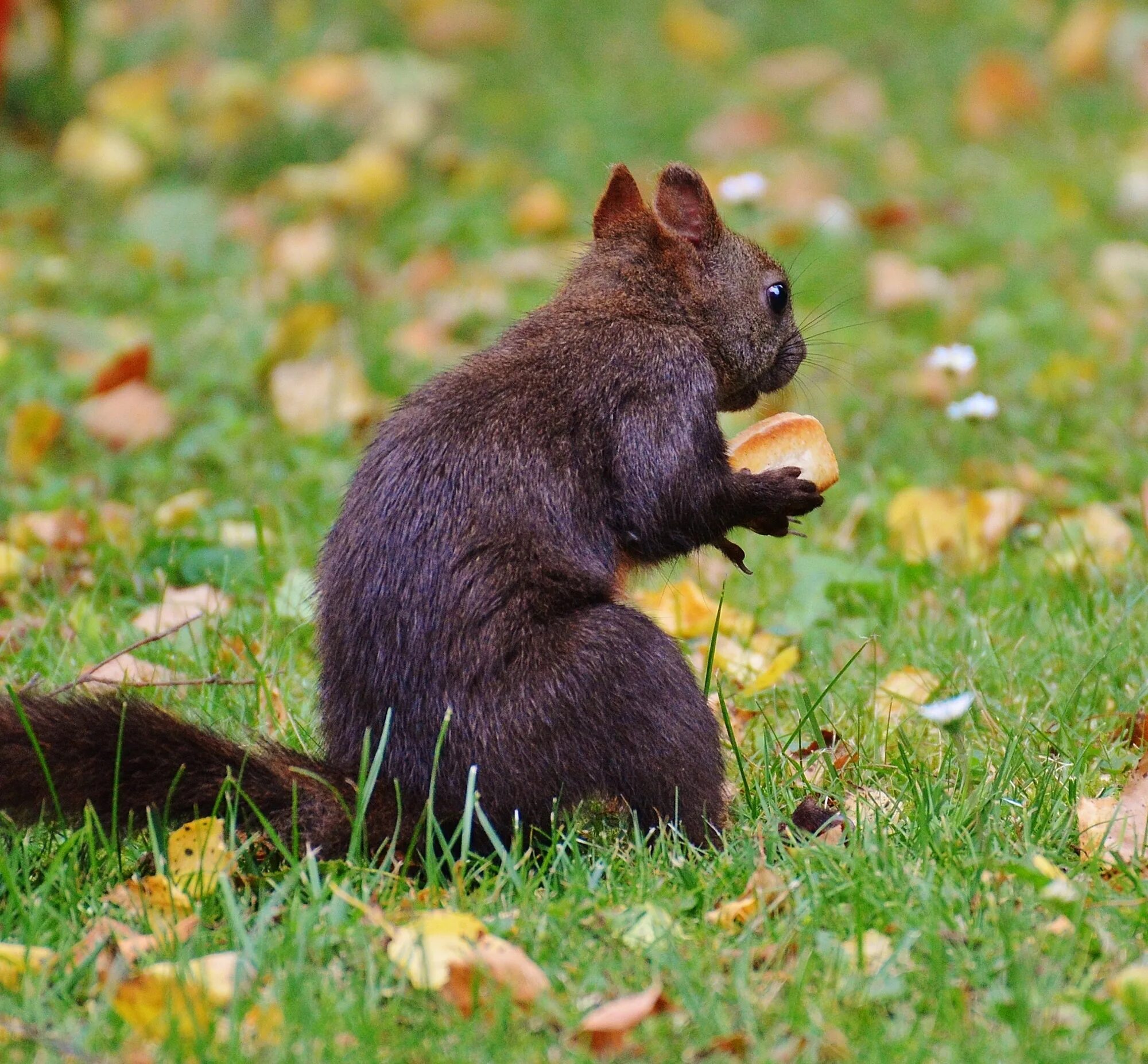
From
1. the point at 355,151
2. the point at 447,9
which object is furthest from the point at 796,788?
the point at 447,9

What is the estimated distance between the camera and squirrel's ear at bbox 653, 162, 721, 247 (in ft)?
9.98

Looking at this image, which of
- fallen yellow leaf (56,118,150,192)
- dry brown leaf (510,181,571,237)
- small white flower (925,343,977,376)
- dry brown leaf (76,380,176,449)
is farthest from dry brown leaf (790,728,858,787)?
fallen yellow leaf (56,118,150,192)

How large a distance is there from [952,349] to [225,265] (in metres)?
2.75

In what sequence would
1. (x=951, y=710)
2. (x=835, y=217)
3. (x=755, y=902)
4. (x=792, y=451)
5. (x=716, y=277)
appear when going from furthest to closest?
(x=835, y=217), (x=716, y=277), (x=792, y=451), (x=951, y=710), (x=755, y=902)

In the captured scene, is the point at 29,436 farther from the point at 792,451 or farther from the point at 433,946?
the point at 433,946

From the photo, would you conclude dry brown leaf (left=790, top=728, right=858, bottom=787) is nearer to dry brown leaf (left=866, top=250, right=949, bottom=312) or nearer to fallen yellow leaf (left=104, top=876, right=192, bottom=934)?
fallen yellow leaf (left=104, top=876, right=192, bottom=934)

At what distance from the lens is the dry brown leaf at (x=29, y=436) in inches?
168

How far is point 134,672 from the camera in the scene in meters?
3.13

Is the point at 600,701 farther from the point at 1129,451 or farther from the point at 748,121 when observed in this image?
the point at 748,121

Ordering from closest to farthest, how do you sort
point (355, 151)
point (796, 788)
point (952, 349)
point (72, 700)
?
point (72, 700) → point (796, 788) → point (952, 349) → point (355, 151)

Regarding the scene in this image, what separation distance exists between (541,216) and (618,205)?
9.68 feet

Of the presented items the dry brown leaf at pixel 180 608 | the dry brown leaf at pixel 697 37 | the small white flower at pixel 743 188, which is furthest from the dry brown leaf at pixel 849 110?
the dry brown leaf at pixel 180 608

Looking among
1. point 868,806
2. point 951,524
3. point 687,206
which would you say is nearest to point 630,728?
point 868,806

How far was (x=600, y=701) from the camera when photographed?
2.42m
